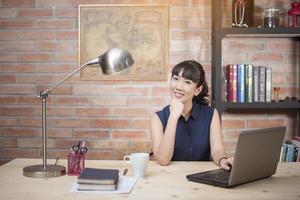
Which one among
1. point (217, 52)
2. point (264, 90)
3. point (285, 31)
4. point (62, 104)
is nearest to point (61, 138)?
point (62, 104)

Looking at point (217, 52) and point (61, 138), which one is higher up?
point (217, 52)

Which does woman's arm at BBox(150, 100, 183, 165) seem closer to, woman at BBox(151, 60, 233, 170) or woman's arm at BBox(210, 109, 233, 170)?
woman at BBox(151, 60, 233, 170)

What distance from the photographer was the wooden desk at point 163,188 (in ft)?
4.68

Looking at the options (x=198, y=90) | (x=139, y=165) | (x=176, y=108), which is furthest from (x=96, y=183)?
(x=198, y=90)

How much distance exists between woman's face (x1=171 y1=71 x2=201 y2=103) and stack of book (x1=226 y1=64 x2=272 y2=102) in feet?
2.08

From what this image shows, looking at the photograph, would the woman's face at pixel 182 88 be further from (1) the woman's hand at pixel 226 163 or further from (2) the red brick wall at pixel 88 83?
(2) the red brick wall at pixel 88 83

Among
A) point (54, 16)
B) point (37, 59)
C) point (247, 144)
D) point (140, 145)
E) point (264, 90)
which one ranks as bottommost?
point (140, 145)

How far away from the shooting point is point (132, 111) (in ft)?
10.1

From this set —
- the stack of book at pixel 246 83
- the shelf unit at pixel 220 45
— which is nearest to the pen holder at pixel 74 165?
the shelf unit at pixel 220 45

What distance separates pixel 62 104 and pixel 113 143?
47 centimetres

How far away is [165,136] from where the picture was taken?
6.77ft

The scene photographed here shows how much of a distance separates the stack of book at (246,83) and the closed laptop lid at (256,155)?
1174 mm

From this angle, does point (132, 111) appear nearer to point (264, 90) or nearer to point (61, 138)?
point (61, 138)

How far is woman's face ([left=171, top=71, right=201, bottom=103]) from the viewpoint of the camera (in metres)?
2.25
